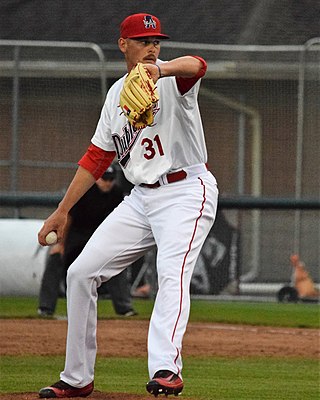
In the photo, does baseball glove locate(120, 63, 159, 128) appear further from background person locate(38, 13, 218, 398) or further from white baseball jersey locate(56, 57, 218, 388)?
white baseball jersey locate(56, 57, 218, 388)

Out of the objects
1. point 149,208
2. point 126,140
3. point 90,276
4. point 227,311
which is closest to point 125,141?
point 126,140

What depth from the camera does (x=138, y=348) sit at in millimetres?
8844

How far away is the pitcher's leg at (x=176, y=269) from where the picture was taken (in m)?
5.28

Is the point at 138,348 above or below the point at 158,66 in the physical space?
below

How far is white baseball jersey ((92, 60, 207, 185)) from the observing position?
219 inches

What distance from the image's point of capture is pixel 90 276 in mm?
5559

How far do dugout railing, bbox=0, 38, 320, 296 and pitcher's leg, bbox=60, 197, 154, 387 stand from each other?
861 centimetres

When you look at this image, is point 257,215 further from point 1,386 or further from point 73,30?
point 1,386

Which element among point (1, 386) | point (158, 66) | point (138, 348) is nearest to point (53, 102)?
point (138, 348)

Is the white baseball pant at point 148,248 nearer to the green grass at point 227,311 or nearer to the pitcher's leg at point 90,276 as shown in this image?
the pitcher's leg at point 90,276

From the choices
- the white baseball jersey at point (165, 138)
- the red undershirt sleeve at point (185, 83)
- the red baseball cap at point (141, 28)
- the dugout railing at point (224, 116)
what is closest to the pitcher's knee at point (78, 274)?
the white baseball jersey at point (165, 138)

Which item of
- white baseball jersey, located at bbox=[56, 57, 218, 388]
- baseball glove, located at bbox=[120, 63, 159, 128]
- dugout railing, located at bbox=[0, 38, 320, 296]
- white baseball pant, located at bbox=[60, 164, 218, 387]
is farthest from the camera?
dugout railing, located at bbox=[0, 38, 320, 296]

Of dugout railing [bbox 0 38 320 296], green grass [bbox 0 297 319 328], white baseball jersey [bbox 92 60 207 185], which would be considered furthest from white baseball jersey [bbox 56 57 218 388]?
dugout railing [bbox 0 38 320 296]

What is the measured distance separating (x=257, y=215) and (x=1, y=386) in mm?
7759
